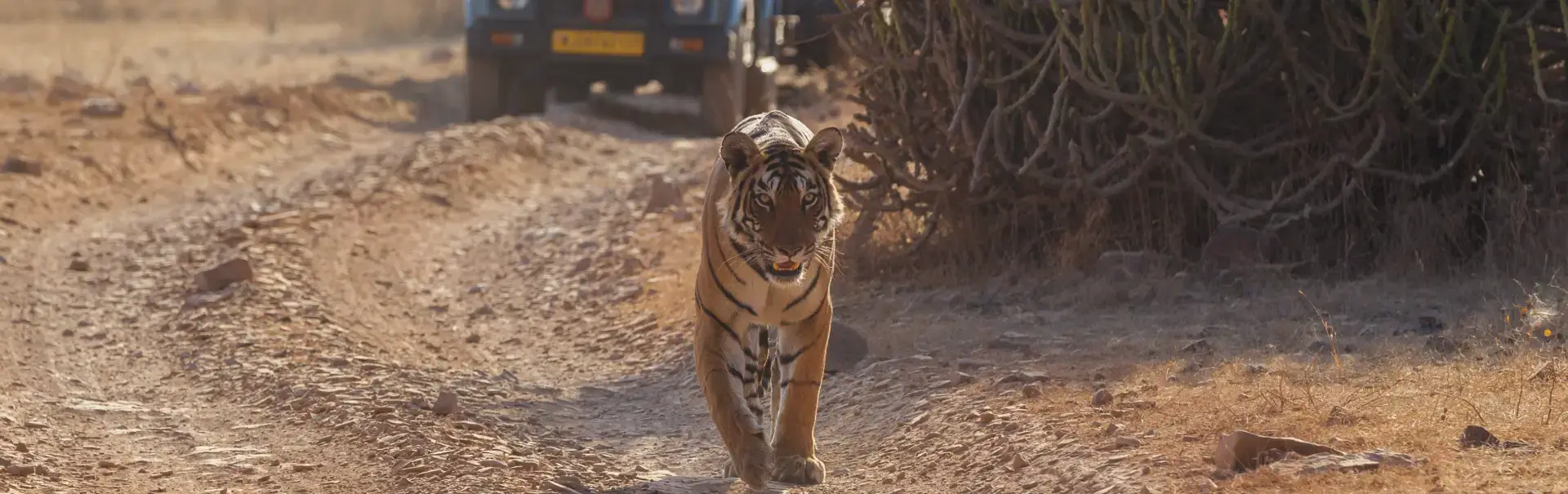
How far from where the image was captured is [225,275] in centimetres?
902

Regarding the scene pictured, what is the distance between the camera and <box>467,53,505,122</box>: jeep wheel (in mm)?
17125

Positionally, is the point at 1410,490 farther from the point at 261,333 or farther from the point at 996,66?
the point at 261,333

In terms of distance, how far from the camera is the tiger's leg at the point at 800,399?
18.4 feet

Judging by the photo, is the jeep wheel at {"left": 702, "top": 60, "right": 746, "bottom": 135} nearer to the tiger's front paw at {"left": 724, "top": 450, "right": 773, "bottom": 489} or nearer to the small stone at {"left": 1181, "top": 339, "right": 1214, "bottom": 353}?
the small stone at {"left": 1181, "top": 339, "right": 1214, "bottom": 353}

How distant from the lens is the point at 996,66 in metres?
8.50

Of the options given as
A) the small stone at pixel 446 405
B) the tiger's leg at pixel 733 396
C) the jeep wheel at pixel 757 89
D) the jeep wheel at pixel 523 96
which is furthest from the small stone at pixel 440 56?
the tiger's leg at pixel 733 396

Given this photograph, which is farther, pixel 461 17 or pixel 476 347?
pixel 461 17

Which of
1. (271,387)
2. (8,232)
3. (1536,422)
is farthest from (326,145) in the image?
(1536,422)

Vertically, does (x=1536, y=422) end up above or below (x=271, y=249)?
above

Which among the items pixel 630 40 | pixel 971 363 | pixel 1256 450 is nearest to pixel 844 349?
pixel 971 363

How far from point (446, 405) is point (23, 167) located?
7.02m

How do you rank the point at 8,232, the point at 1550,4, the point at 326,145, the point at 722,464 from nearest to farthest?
the point at 722,464, the point at 1550,4, the point at 8,232, the point at 326,145

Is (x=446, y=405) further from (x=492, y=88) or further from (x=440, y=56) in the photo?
(x=440, y=56)

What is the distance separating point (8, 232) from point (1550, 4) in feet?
28.5
